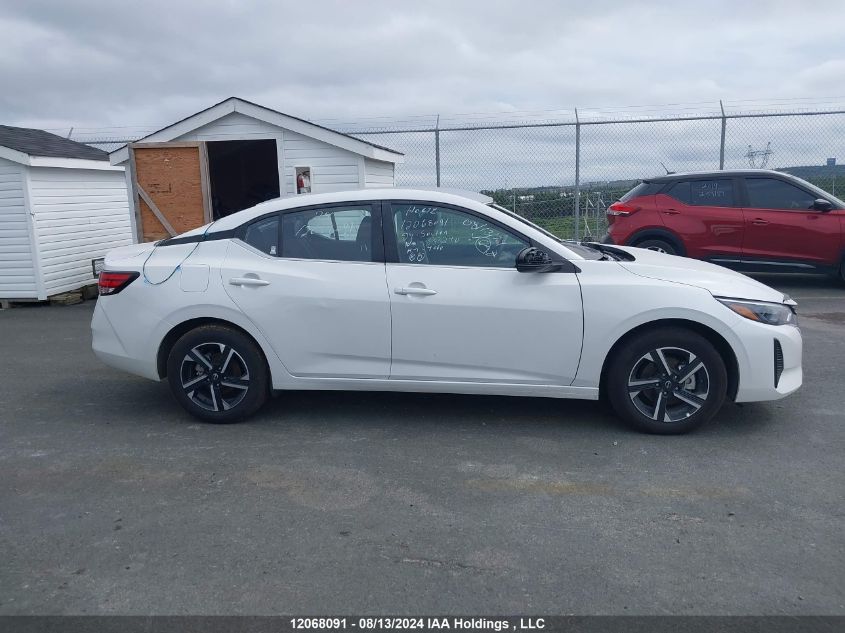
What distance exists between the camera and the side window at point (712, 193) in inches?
411

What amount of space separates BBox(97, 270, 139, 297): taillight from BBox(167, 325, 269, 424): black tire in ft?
1.88

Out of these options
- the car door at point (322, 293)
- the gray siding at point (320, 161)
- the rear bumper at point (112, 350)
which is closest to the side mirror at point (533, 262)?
the car door at point (322, 293)

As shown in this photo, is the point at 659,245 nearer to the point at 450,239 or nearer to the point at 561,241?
the point at 561,241

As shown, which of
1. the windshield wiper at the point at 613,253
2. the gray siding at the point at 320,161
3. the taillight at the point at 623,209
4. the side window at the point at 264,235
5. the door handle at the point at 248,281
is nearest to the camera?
the door handle at the point at 248,281

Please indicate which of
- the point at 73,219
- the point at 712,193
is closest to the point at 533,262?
the point at 712,193

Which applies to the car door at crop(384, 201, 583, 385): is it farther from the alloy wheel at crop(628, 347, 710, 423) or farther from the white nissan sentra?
the alloy wheel at crop(628, 347, 710, 423)

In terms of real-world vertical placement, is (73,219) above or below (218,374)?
above

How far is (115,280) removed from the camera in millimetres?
5176

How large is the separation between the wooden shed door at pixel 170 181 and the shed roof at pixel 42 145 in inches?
55.1

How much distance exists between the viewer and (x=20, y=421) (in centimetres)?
538

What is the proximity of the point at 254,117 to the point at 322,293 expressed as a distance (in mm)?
6996

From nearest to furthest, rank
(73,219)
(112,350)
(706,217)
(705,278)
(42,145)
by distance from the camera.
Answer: (705,278) → (112,350) → (706,217) → (42,145) → (73,219)

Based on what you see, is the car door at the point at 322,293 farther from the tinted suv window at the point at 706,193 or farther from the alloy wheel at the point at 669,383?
the tinted suv window at the point at 706,193

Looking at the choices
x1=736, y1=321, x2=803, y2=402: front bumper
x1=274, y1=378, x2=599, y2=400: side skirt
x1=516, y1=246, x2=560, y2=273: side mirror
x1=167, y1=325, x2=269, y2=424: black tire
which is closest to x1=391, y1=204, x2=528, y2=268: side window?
x1=516, y1=246, x2=560, y2=273: side mirror
